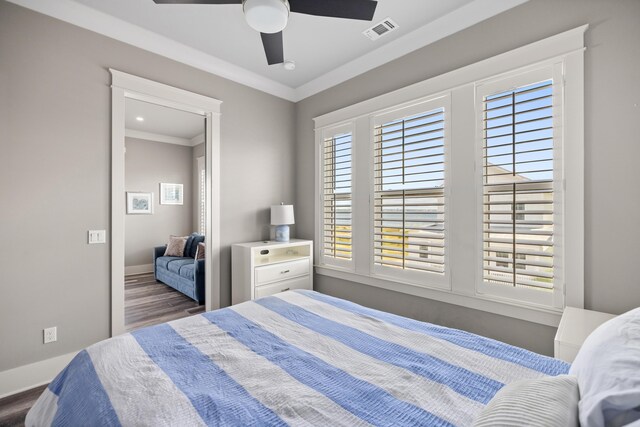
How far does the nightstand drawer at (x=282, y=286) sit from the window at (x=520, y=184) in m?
1.92

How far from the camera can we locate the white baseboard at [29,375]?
6.57ft

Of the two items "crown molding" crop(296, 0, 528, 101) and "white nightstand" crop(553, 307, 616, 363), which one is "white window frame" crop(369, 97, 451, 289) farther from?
"white nightstand" crop(553, 307, 616, 363)

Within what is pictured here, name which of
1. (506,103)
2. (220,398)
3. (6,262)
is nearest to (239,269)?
(6,262)

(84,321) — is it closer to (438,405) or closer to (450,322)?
(438,405)

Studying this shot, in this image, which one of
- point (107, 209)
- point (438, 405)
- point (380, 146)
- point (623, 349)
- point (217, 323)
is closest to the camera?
point (623, 349)

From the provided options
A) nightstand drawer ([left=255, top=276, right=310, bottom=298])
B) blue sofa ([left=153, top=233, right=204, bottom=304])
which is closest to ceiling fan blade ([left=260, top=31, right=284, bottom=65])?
nightstand drawer ([left=255, top=276, right=310, bottom=298])

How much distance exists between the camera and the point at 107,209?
2.42 metres

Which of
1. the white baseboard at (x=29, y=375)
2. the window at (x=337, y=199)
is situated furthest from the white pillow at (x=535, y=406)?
the white baseboard at (x=29, y=375)

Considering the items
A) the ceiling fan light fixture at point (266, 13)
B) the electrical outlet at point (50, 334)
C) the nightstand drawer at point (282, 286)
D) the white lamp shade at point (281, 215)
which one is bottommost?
the electrical outlet at point (50, 334)

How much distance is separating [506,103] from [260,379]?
237 centimetres

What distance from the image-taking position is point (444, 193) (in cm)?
243

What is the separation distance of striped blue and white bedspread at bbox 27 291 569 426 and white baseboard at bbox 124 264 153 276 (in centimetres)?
381

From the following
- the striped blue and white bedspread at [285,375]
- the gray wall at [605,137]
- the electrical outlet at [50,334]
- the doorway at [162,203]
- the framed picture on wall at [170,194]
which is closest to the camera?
the striped blue and white bedspread at [285,375]

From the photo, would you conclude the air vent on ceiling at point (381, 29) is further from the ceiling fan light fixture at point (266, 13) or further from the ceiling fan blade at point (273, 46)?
the ceiling fan light fixture at point (266, 13)
